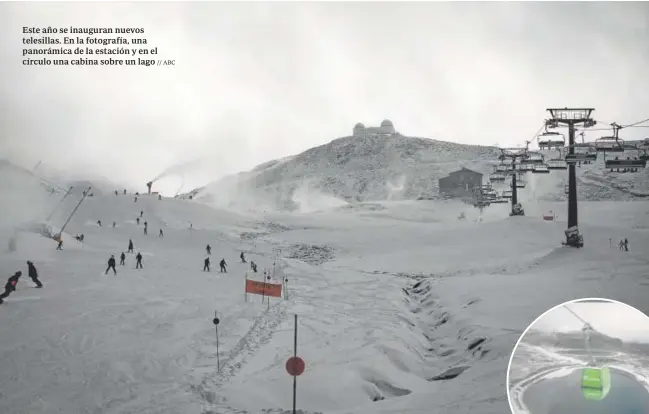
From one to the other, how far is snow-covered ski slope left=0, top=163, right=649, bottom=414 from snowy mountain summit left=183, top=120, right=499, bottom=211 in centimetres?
6035

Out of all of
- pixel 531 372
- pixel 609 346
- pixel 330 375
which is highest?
pixel 609 346

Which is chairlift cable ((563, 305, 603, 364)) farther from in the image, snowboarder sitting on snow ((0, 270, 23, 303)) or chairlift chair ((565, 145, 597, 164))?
chairlift chair ((565, 145, 597, 164))

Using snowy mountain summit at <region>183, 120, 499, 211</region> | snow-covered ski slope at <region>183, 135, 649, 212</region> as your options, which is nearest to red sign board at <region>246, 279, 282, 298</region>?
snow-covered ski slope at <region>183, 135, 649, 212</region>

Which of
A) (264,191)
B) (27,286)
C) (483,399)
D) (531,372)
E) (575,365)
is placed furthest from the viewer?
(264,191)

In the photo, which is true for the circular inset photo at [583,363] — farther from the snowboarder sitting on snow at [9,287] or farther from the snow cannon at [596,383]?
the snowboarder sitting on snow at [9,287]

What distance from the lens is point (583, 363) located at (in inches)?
261

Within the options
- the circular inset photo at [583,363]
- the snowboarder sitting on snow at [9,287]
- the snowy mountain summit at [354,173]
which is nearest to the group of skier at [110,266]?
the snowboarder sitting on snow at [9,287]

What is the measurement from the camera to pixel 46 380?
9.91m

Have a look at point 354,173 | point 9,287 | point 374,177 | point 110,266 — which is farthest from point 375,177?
point 9,287

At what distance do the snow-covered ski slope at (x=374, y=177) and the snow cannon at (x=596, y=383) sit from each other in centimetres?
7861

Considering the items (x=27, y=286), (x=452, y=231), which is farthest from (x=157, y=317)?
(x=452, y=231)

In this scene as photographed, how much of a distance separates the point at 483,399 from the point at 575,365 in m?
2.48

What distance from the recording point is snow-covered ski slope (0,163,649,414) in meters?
9.76

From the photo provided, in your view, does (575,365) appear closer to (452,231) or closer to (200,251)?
(200,251)
